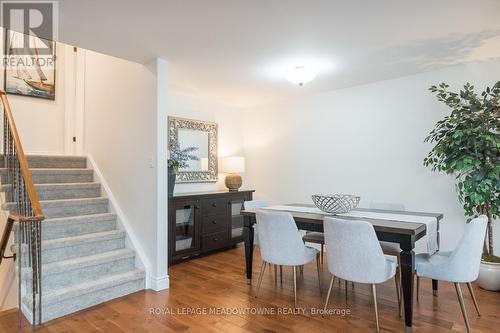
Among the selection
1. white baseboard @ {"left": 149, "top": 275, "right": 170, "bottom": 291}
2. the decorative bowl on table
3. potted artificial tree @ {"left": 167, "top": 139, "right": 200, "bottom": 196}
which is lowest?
white baseboard @ {"left": 149, "top": 275, "right": 170, "bottom": 291}

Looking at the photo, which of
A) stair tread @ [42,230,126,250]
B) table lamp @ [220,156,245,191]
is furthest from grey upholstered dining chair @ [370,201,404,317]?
stair tread @ [42,230,126,250]

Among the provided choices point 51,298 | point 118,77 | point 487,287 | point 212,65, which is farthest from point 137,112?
point 487,287

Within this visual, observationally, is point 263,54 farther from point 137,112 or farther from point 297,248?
point 297,248

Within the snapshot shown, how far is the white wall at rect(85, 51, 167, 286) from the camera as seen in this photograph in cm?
318

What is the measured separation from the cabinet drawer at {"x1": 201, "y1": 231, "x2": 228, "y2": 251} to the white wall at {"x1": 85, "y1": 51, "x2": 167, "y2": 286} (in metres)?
→ 1.12

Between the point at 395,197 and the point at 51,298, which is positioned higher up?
the point at 395,197

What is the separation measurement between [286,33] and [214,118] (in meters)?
2.76

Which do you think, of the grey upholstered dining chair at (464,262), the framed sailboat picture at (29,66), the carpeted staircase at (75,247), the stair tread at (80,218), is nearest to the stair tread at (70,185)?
the carpeted staircase at (75,247)

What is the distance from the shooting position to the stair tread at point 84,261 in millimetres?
2736

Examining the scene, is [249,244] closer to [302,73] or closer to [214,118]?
[302,73]

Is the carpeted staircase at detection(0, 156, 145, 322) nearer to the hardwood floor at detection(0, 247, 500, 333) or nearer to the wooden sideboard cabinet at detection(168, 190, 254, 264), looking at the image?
the hardwood floor at detection(0, 247, 500, 333)

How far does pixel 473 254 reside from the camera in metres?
Result: 2.26

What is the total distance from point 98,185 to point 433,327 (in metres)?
3.78

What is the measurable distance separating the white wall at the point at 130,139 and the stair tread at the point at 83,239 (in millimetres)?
188
